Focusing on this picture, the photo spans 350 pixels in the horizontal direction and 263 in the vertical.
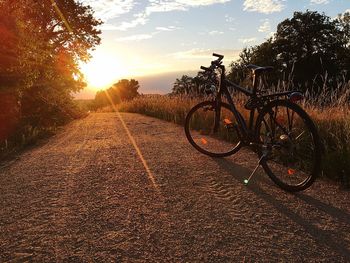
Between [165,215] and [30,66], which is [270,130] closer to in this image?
[165,215]

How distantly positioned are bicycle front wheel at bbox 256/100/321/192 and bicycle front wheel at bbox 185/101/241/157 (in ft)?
2.68

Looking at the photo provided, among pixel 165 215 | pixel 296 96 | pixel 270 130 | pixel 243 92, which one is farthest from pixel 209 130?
pixel 165 215

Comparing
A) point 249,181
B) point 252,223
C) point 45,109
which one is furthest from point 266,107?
point 45,109

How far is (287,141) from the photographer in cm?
434

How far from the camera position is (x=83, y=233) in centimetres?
316

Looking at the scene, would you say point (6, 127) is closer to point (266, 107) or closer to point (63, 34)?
point (266, 107)

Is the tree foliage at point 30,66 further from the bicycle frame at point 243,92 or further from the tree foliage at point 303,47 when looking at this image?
the tree foliage at point 303,47

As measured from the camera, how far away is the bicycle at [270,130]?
4.16 metres

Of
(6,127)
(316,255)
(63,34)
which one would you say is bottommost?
(316,255)

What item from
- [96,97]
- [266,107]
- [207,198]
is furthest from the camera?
[96,97]

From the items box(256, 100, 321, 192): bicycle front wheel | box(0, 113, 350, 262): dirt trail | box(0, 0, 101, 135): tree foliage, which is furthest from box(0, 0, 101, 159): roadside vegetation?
box(256, 100, 321, 192): bicycle front wheel

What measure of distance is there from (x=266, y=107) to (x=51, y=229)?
9.33 feet

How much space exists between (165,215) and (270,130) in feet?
6.06

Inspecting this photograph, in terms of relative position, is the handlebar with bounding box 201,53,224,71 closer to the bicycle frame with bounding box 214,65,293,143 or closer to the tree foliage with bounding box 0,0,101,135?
the bicycle frame with bounding box 214,65,293,143
